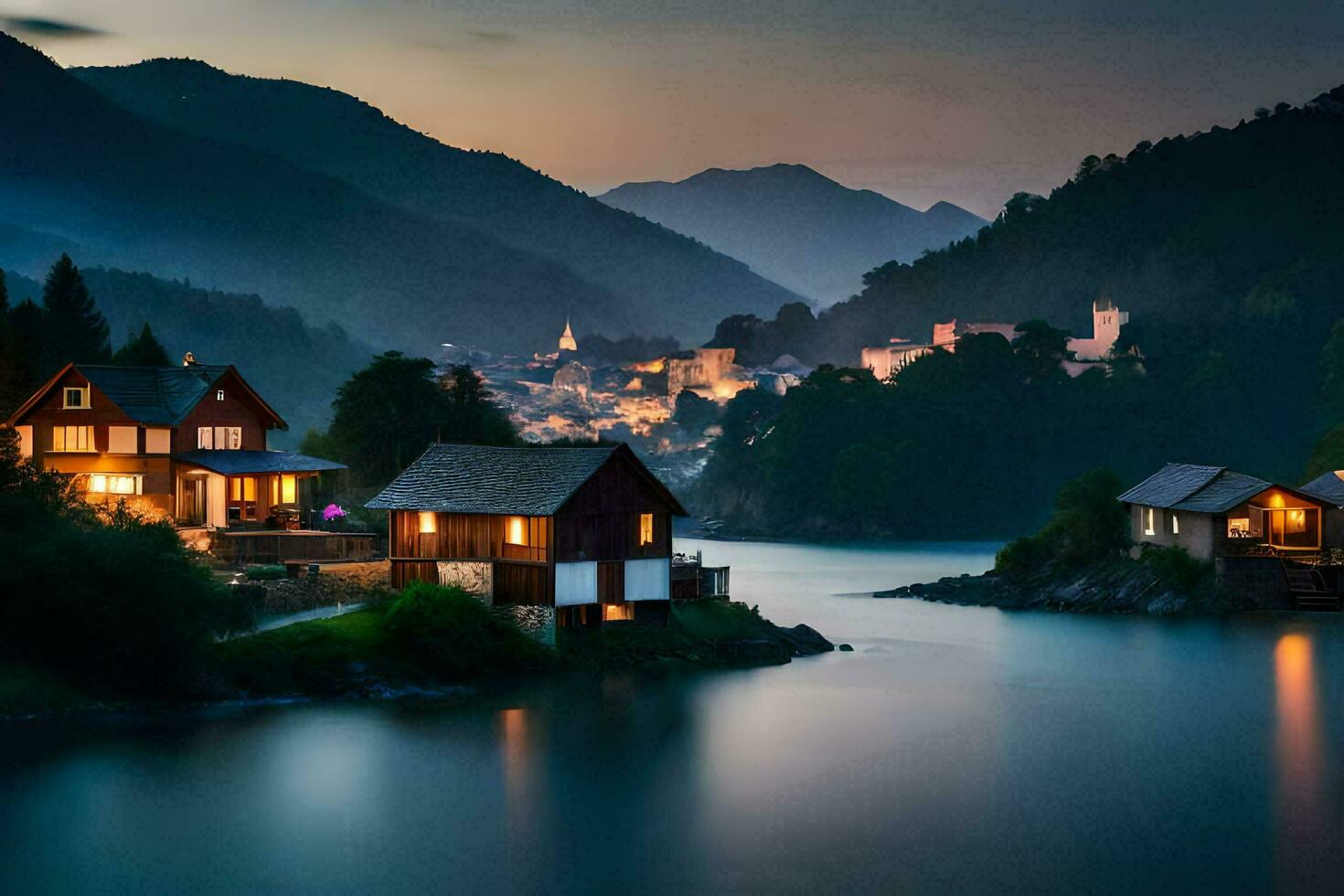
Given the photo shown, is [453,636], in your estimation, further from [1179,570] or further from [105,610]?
[1179,570]

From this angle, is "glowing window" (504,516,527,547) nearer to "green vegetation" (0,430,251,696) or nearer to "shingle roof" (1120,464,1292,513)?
"green vegetation" (0,430,251,696)

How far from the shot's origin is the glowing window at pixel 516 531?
50938 mm

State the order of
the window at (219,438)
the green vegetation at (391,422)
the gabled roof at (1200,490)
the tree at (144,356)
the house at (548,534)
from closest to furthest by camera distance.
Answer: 1. the house at (548,534)
2. the window at (219,438)
3. the gabled roof at (1200,490)
4. the green vegetation at (391,422)
5. the tree at (144,356)

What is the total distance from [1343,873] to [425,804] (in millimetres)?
17648

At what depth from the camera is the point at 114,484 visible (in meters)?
61.8

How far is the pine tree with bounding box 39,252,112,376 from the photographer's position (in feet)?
274

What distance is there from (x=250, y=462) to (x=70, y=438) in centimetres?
619

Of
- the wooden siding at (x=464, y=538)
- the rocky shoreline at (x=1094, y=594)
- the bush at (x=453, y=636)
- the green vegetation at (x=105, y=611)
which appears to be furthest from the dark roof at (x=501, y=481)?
the rocky shoreline at (x=1094, y=594)

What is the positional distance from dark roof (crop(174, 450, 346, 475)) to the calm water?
56.2ft

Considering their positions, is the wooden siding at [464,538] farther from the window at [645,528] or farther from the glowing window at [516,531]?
the window at [645,528]

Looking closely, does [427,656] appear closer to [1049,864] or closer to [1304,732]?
[1049,864]

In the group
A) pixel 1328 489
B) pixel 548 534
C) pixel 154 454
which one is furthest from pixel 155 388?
pixel 1328 489

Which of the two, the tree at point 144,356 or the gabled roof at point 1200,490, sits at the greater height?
the tree at point 144,356

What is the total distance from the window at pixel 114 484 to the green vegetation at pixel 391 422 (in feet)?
59.5
